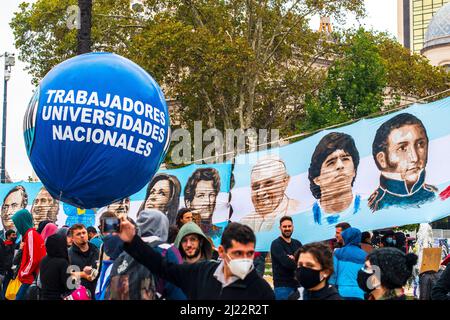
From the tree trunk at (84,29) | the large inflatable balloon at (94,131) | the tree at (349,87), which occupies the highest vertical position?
the tree at (349,87)

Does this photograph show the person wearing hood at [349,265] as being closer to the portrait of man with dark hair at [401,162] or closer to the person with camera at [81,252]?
the portrait of man with dark hair at [401,162]

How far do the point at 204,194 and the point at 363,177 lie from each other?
16.9 feet

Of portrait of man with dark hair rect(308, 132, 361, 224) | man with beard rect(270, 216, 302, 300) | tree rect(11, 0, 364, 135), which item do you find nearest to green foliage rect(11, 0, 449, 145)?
tree rect(11, 0, 364, 135)

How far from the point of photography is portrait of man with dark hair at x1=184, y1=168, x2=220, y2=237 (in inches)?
620

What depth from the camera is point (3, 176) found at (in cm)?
4241

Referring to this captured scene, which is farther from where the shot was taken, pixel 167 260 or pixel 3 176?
pixel 3 176

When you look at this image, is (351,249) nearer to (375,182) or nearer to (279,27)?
(375,182)

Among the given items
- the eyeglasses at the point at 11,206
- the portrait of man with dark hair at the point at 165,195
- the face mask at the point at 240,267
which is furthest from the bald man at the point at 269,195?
the eyeglasses at the point at 11,206

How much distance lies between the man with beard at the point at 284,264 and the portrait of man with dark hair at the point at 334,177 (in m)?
1.64

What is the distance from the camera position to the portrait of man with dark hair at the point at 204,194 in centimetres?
1575

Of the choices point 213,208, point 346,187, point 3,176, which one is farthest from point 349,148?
point 3,176

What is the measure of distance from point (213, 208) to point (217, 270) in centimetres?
1048

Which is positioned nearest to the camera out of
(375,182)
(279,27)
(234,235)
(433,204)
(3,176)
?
(234,235)
